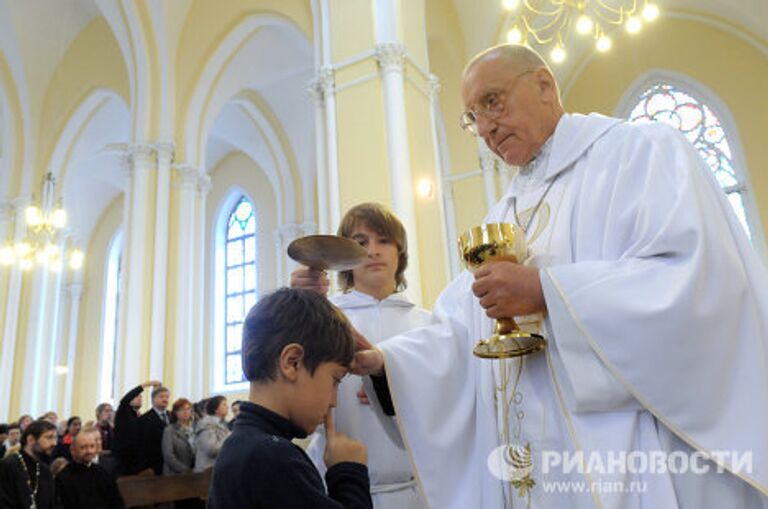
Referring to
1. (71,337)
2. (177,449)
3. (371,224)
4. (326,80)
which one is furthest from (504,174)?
(71,337)

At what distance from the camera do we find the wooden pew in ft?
19.3

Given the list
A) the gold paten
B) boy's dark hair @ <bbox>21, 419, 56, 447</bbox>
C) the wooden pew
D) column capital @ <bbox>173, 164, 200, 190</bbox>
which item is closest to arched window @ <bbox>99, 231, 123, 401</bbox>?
column capital @ <bbox>173, 164, 200, 190</bbox>

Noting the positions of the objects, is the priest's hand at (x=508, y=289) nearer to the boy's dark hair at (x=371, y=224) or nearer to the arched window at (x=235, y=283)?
the boy's dark hair at (x=371, y=224)

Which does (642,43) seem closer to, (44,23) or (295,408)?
(44,23)

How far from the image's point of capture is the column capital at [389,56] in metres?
8.09

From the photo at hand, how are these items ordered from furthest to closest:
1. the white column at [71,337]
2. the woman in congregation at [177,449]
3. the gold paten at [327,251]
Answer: the white column at [71,337], the woman in congregation at [177,449], the gold paten at [327,251]

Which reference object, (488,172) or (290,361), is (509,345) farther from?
(488,172)

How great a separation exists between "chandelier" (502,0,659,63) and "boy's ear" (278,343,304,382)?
280 inches

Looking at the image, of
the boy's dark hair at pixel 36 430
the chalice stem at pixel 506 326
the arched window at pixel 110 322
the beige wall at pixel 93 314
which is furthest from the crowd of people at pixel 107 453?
the beige wall at pixel 93 314

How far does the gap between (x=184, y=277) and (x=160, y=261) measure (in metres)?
0.48

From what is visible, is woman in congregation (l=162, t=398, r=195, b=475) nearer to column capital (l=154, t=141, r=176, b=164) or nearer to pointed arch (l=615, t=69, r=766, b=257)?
column capital (l=154, t=141, r=176, b=164)

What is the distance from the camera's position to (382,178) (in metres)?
7.79

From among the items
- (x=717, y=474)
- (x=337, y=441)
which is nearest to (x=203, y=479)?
(x=337, y=441)

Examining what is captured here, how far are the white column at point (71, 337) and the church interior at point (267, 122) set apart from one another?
3513 mm
